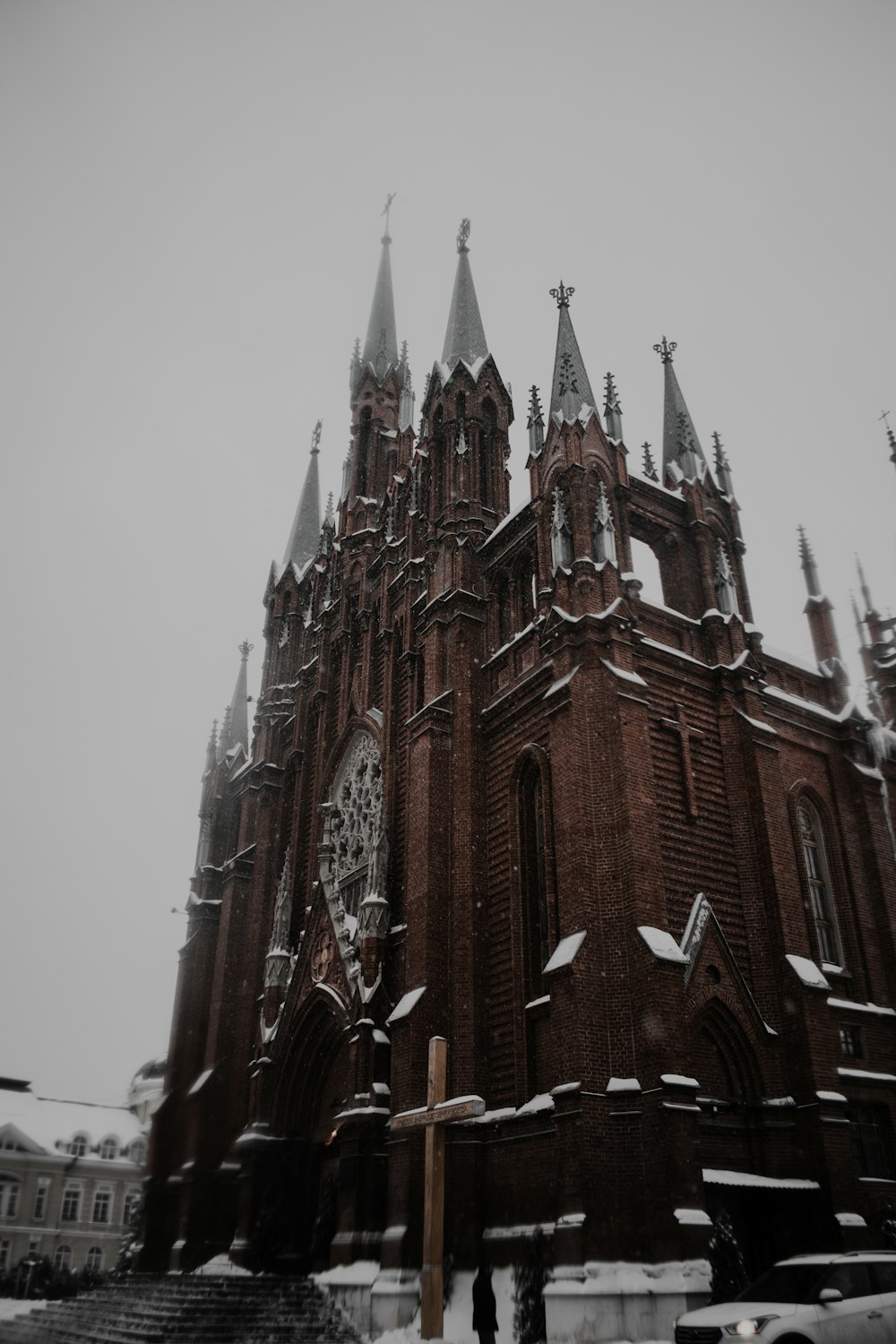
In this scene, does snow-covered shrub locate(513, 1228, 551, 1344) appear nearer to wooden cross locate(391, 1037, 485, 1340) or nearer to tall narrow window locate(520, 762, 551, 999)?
wooden cross locate(391, 1037, 485, 1340)

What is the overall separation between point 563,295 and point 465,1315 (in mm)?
22623

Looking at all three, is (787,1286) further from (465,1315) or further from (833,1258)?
(465,1315)

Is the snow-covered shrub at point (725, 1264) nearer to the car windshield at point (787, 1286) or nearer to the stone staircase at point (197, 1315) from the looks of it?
the car windshield at point (787, 1286)

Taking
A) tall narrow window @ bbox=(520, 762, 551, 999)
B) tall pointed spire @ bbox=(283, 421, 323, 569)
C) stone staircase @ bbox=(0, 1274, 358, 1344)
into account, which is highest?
tall pointed spire @ bbox=(283, 421, 323, 569)

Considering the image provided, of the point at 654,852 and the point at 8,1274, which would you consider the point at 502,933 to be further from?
the point at 8,1274

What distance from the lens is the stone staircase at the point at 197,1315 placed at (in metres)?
18.3

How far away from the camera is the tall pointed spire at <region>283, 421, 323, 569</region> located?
38562mm

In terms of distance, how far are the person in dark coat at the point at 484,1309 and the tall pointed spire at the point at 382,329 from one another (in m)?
30.4

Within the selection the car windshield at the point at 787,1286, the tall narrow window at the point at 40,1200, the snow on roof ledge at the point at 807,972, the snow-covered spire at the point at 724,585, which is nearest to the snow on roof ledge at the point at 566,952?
the snow on roof ledge at the point at 807,972

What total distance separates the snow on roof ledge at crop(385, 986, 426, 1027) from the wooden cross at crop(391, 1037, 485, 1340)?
4.92 m

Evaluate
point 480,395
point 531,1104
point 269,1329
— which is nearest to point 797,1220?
point 531,1104

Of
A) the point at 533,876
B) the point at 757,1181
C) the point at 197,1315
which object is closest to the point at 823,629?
the point at 533,876

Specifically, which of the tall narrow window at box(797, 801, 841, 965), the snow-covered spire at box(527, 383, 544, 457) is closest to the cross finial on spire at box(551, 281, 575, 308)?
the snow-covered spire at box(527, 383, 544, 457)

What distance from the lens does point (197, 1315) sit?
64.0ft
